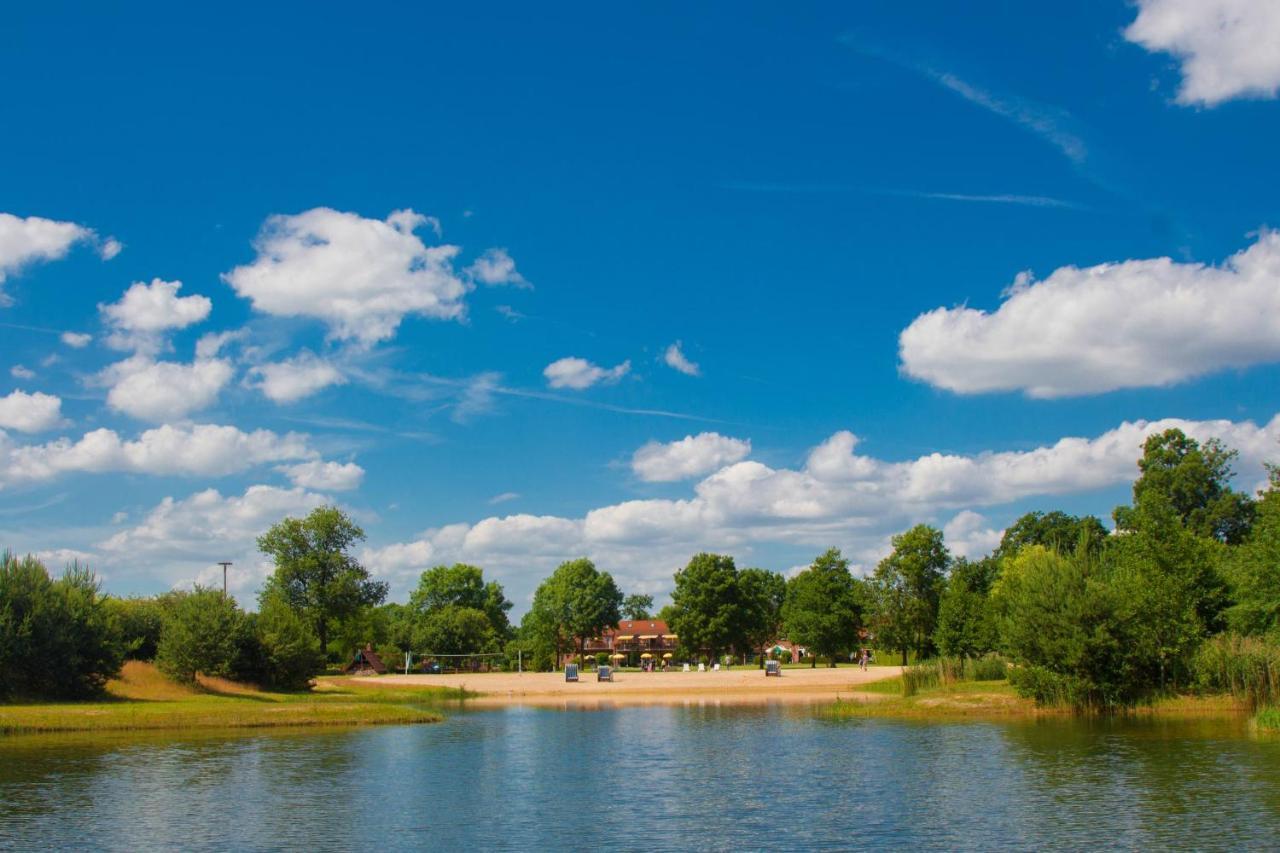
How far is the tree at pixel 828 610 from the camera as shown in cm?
13050

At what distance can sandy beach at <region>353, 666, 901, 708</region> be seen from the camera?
88938 millimetres

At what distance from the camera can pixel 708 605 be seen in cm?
14738

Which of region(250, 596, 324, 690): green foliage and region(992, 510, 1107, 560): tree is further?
region(992, 510, 1107, 560): tree

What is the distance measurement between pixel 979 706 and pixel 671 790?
30.5 meters

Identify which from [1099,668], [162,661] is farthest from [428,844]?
[162,661]

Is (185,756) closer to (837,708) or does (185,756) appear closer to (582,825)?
(582,825)

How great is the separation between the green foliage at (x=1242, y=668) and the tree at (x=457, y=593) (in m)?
135

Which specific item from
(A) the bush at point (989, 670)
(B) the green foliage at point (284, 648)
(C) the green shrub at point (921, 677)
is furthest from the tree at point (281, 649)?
(A) the bush at point (989, 670)

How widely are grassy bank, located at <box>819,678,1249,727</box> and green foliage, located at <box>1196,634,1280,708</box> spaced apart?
668mm

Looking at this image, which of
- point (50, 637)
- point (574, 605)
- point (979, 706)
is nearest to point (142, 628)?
point (50, 637)

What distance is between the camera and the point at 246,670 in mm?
77438

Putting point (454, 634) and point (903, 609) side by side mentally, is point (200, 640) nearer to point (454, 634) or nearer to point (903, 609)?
point (903, 609)

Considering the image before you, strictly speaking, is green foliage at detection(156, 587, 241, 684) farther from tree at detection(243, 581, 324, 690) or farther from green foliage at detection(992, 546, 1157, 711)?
→ green foliage at detection(992, 546, 1157, 711)

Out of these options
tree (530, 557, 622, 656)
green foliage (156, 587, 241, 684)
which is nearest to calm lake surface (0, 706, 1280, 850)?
green foliage (156, 587, 241, 684)
